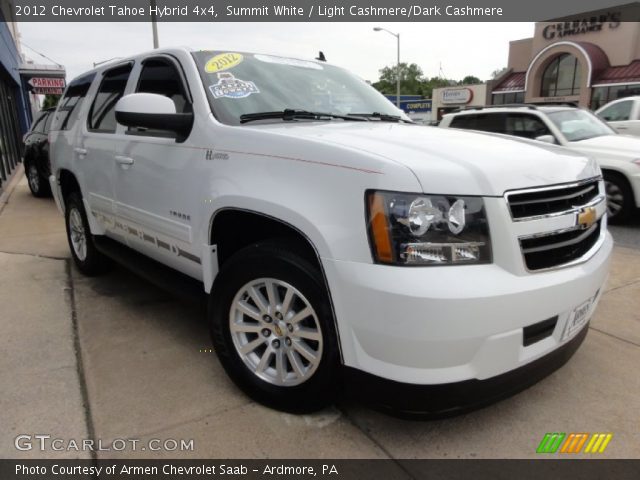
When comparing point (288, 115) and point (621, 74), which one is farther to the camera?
point (621, 74)

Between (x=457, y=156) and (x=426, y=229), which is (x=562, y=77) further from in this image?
(x=426, y=229)

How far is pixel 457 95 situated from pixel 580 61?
12.1 metres

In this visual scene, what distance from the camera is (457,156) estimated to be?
2166mm

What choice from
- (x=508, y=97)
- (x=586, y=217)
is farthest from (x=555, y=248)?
(x=508, y=97)

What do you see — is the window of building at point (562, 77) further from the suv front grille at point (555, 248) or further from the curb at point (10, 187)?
the suv front grille at point (555, 248)

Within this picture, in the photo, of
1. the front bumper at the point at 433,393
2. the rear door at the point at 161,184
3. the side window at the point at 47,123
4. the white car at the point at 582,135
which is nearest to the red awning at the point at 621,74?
the white car at the point at 582,135

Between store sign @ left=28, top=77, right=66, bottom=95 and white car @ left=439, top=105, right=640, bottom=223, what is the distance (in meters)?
22.9

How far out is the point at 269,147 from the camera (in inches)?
95.0

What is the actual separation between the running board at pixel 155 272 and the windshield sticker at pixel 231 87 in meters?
1.19

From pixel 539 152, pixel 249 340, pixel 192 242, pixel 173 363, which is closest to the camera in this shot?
pixel 539 152

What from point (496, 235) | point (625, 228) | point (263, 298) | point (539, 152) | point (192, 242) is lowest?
point (625, 228)
